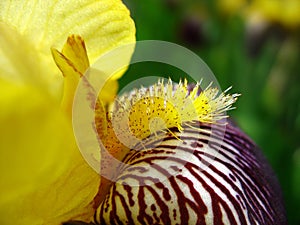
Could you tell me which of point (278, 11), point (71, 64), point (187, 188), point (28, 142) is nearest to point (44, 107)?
point (28, 142)

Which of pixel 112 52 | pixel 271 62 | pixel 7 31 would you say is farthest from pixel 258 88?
pixel 7 31

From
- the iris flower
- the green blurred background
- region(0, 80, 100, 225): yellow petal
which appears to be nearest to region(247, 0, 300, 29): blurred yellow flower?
the green blurred background

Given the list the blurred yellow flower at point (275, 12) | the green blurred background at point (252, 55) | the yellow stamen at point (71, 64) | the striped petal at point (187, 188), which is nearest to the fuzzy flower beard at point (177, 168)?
the striped petal at point (187, 188)

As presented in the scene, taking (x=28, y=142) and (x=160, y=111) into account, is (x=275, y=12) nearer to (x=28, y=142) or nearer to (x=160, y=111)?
(x=160, y=111)

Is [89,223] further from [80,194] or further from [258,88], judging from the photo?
[258,88]

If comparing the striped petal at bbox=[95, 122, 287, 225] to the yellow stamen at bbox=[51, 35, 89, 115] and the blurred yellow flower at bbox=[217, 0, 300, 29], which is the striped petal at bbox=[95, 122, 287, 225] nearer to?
the yellow stamen at bbox=[51, 35, 89, 115]

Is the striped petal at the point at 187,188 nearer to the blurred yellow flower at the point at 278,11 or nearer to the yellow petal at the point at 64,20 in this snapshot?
the yellow petal at the point at 64,20

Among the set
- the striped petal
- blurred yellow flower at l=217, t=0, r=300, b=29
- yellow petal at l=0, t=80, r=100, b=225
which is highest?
blurred yellow flower at l=217, t=0, r=300, b=29
